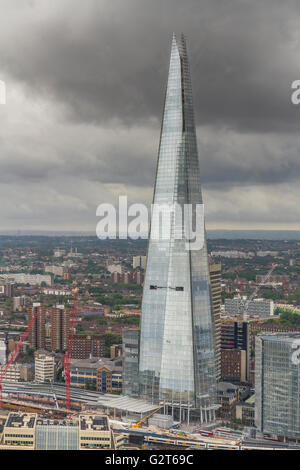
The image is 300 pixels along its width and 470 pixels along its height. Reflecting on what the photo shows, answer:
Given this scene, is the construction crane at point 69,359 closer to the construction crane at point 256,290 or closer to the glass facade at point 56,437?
the glass facade at point 56,437

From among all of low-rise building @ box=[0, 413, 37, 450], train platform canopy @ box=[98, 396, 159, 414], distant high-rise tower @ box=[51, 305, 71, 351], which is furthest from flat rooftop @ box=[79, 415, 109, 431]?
distant high-rise tower @ box=[51, 305, 71, 351]

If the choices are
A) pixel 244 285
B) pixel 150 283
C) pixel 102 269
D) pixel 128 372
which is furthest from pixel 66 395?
pixel 244 285

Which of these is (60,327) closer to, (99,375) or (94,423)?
(99,375)

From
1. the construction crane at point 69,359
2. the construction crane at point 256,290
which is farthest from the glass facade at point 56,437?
the construction crane at point 256,290

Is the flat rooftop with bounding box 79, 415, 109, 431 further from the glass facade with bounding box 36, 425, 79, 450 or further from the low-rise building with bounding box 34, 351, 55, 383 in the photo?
the low-rise building with bounding box 34, 351, 55, 383

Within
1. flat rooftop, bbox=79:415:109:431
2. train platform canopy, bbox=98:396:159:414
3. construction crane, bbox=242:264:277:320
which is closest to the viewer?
flat rooftop, bbox=79:415:109:431
